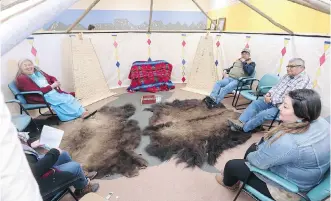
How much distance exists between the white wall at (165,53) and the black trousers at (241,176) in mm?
1605

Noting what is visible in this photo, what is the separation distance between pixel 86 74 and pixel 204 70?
2672mm

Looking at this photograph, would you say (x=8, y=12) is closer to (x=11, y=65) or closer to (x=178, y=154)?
(x=178, y=154)

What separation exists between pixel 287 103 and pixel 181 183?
1286 millimetres

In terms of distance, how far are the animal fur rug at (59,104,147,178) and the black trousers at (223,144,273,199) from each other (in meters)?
0.95

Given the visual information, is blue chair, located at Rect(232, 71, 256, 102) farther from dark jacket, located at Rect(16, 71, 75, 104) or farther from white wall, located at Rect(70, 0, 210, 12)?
white wall, located at Rect(70, 0, 210, 12)

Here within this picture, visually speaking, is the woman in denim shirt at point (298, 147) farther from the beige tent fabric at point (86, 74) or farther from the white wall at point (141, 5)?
the white wall at point (141, 5)

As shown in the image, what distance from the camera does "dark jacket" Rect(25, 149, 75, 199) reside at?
1.43 metres

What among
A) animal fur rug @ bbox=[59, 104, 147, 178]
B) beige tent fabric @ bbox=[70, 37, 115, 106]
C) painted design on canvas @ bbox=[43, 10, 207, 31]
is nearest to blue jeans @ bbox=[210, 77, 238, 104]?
animal fur rug @ bbox=[59, 104, 147, 178]

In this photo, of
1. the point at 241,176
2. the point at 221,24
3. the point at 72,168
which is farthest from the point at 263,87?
the point at 221,24

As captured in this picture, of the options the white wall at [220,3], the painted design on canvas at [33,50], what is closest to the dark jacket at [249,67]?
the white wall at [220,3]

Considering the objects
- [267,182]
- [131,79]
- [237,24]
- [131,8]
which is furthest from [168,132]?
[131,8]

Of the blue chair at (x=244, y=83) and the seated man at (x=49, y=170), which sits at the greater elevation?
the blue chair at (x=244, y=83)

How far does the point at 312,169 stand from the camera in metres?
1.31

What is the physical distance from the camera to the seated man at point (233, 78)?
3.82 metres
